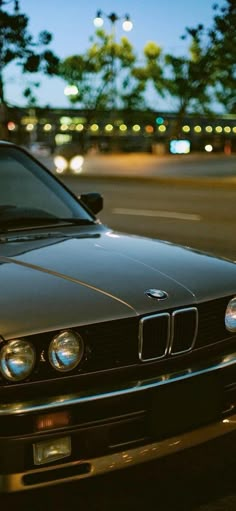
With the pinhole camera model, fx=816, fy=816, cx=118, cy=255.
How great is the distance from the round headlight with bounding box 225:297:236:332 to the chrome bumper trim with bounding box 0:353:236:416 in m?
0.23

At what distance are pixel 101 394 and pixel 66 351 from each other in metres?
0.20

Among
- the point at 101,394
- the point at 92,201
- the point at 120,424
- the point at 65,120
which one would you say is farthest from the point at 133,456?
the point at 65,120

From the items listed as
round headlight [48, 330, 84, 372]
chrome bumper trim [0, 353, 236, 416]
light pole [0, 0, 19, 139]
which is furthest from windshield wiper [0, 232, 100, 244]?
light pole [0, 0, 19, 139]

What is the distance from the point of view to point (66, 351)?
288 cm

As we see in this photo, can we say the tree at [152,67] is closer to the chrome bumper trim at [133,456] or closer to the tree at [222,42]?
the tree at [222,42]

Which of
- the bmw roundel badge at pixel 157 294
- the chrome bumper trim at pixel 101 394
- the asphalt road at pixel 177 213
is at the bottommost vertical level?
the asphalt road at pixel 177 213

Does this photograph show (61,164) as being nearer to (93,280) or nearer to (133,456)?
(93,280)

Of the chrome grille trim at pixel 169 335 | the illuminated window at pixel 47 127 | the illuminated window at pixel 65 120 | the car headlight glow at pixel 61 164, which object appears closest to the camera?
the chrome grille trim at pixel 169 335

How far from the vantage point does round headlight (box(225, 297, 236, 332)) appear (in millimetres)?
3352

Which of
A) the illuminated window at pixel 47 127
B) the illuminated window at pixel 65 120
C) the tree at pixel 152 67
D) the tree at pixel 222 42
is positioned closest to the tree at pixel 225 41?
the tree at pixel 222 42

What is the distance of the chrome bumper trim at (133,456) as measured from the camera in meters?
2.73

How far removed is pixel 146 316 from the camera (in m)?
2.99

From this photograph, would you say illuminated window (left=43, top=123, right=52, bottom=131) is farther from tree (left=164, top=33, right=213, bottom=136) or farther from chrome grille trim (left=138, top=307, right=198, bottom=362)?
chrome grille trim (left=138, top=307, right=198, bottom=362)

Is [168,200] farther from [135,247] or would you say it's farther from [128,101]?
[128,101]
